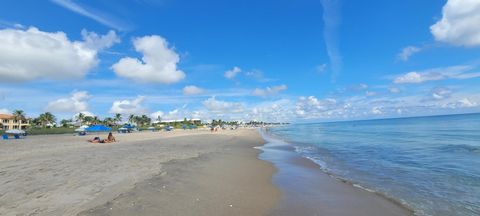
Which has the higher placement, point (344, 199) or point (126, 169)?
point (126, 169)

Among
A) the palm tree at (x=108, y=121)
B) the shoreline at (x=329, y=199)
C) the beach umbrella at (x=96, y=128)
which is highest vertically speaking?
the palm tree at (x=108, y=121)

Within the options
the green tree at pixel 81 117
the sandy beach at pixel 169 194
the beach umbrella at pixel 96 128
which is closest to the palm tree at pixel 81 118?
the green tree at pixel 81 117

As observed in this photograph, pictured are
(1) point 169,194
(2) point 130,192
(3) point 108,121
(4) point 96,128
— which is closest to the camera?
(2) point 130,192

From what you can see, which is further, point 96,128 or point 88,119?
point 88,119

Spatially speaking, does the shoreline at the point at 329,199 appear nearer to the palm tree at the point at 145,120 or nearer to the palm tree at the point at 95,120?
the palm tree at the point at 95,120

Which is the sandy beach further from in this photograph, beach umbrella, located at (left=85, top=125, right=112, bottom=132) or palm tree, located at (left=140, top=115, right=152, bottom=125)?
palm tree, located at (left=140, top=115, right=152, bottom=125)

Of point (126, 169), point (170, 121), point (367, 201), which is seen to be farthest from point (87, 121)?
point (367, 201)

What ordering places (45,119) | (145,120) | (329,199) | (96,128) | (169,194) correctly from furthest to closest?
(145,120) < (45,119) < (96,128) < (329,199) < (169,194)

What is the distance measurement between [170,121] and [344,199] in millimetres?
187494

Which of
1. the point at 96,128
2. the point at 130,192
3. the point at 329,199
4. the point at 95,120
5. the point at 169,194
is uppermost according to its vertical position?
the point at 95,120

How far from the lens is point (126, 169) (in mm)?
12688

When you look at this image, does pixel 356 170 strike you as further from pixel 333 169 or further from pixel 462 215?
pixel 462 215

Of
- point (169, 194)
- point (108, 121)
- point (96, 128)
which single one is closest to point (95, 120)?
point (108, 121)

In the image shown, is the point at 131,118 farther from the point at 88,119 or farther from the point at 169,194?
the point at 169,194
